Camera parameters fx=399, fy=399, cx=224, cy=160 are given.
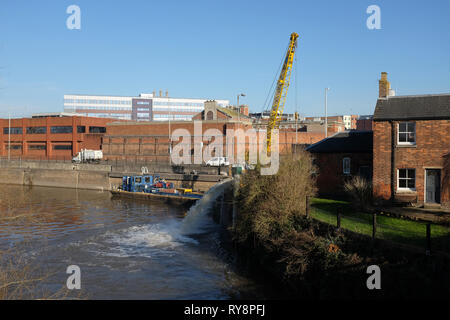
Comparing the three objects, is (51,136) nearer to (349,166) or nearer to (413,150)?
(349,166)

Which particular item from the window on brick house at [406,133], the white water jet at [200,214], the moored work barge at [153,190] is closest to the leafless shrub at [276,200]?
the window on brick house at [406,133]

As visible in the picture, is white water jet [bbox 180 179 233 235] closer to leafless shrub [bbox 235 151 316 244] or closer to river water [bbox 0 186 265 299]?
river water [bbox 0 186 265 299]

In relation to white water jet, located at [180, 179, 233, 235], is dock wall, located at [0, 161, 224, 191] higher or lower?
higher

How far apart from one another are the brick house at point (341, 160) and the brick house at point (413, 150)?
4.45 meters

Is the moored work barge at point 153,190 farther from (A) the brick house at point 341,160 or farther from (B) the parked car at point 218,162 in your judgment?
(A) the brick house at point 341,160

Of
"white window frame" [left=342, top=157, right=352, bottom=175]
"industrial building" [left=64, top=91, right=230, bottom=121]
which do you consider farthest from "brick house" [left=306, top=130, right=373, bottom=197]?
"industrial building" [left=64, top=91, right=230, bottom=121]

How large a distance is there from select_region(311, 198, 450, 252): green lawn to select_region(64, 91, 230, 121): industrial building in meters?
120

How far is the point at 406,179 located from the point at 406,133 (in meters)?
2.45

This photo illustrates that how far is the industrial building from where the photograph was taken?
5335 inches

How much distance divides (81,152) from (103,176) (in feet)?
55.3

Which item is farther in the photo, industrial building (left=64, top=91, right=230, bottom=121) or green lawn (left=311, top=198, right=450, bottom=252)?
industrial building (left=64, top=91, right=230, bottom=121)
